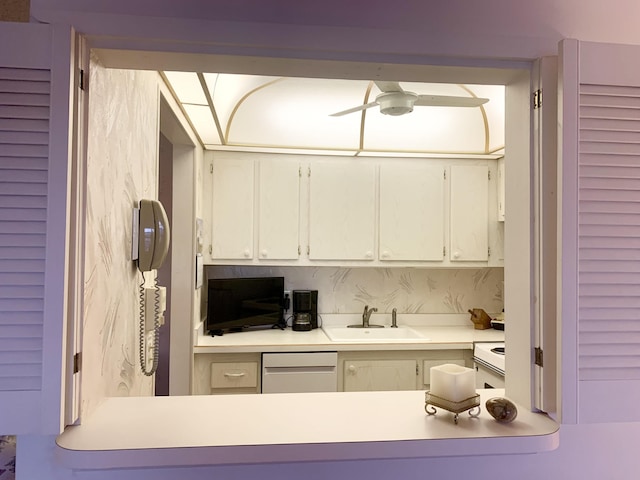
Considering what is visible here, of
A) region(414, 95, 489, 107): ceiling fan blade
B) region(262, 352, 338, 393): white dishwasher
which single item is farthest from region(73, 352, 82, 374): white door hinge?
region(262, 352, 338, 393): white dishwasher

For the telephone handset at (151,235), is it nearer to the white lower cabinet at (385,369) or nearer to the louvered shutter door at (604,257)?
the louvered shutter door at (604,257)

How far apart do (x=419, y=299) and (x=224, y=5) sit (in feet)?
9.69

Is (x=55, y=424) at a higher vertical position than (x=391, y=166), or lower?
lower

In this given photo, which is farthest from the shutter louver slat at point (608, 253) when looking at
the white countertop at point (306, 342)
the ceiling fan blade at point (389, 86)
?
the white countertop at point (306, 342)

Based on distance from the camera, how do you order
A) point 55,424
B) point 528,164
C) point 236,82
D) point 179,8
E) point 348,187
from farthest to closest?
point 348,187 → point 236,82 → point 528,164 → point 179,8 → point 55,424

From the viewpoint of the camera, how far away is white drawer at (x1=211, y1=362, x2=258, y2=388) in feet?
9.11

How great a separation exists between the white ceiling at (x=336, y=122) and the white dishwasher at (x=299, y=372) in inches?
57.4

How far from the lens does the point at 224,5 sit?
1.00 metres

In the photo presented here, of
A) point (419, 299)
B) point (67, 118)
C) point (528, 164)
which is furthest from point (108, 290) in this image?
point (419, 299)

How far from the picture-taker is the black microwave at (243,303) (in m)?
3.02

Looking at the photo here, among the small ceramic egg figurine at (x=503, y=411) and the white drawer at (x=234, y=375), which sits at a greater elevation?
the small ceramic egg figurine at (x=503, y=411)

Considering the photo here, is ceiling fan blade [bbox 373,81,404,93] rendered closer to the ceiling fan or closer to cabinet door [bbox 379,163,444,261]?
the ceiling fan

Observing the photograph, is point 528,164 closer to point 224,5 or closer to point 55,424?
point 224,5

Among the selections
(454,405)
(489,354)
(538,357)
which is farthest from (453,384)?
(489,354)
